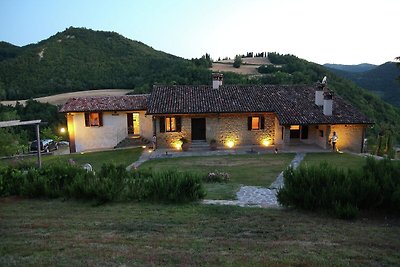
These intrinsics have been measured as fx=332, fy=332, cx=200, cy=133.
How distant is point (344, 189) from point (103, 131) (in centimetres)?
2057

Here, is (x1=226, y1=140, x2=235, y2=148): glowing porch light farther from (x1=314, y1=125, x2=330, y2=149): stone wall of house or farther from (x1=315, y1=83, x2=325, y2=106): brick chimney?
(x1=315, y1=83, x2=325, y2=106): brick chimney

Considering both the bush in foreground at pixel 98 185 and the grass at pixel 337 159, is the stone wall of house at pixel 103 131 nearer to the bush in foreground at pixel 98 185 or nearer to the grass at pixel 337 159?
the grass at pixel 337 159

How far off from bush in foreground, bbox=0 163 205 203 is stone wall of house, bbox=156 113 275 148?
12665 mm

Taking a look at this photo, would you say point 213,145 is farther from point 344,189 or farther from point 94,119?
point 344,189

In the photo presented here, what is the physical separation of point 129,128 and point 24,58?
104 feet

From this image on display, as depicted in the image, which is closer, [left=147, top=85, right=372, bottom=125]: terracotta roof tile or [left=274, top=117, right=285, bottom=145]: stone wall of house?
[left=147, top=85, right=372, bottom=125]: terracotta roof tile

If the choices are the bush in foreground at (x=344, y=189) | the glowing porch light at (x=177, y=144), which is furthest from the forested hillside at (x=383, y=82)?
the bush in foreground at (x=344, y=189)

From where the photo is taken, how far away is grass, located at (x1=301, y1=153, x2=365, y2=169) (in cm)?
1708

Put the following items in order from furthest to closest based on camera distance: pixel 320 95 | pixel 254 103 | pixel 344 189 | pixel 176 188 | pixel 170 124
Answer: pixel 320 95 → pixel 254 103 → pixel 170 124 → pixel 176 188 → pixel 344 189

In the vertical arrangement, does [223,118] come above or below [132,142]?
above

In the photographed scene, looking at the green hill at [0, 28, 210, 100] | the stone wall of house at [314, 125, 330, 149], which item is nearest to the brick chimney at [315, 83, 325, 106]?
the stone wall of house at [314, 125, 330, 149]

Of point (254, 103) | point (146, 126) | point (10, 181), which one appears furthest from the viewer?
point (146, 126)

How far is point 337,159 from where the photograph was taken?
18.5 meters

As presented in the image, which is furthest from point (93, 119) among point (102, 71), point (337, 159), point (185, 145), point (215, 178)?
point (102, 71)
